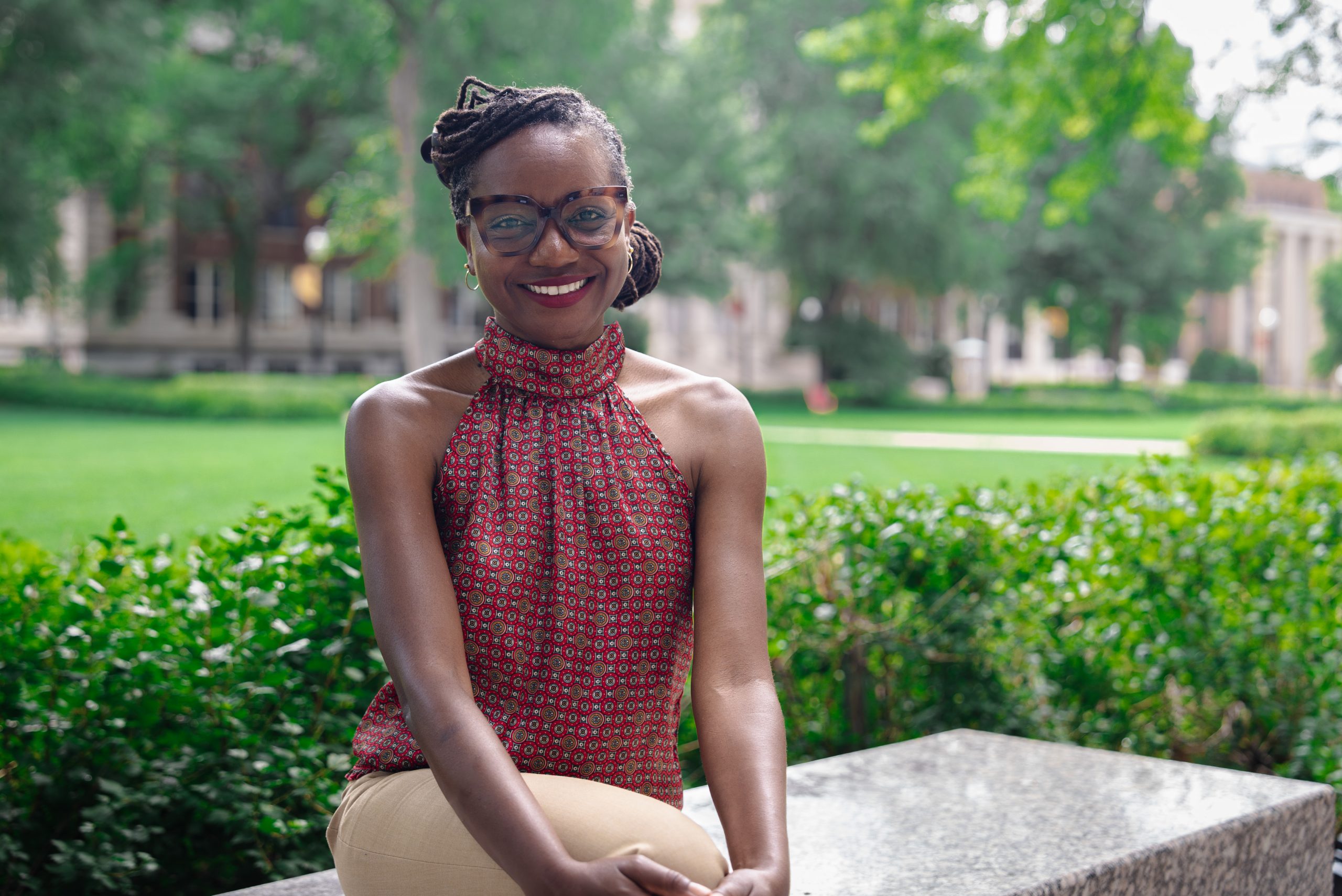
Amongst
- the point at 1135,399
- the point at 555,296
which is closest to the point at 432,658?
the point at 555,296

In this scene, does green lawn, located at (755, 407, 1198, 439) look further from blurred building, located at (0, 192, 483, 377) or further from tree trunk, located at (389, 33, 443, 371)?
blurred building, located at (0, 192, 483, 377)

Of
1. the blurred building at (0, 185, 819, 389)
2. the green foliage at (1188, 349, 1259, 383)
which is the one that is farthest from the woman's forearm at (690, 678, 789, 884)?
the green foliage at (1188, 349, 1259, 383)

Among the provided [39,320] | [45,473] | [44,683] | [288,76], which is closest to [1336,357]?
[288,76]

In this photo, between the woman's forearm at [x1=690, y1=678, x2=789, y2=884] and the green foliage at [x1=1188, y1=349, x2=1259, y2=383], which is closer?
the woman's forearm at [x1=690, y1=678, x2=789, y2=884]

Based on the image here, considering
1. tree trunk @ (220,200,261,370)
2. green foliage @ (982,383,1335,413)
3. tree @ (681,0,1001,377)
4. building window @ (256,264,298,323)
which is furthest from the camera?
building window @ (256,264,298,323)

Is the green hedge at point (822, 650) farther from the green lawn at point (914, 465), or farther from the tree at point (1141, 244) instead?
the tree at point (1141, 244)

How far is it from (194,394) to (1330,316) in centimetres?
6418

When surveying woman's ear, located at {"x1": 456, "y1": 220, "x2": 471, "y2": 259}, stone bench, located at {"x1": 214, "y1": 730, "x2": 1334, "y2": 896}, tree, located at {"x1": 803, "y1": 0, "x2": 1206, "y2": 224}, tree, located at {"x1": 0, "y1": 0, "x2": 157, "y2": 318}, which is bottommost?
stone bench, located at {"x1": 214, "y1": 730, "x2": 1334, "y2": 896}

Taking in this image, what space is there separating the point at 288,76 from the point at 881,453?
24.5 meters

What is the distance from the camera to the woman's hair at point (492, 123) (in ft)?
5.97

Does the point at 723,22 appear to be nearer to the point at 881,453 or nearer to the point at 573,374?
the point at 881,453

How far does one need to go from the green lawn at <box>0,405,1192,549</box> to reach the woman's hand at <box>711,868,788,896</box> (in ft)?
18.0

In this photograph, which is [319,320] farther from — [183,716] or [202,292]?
[183,716]

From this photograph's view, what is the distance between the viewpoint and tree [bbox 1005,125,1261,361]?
1535 inches
